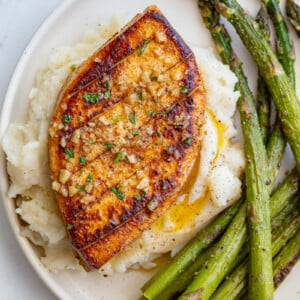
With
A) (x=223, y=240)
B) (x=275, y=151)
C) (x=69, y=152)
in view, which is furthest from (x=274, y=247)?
(x=69, y=152)

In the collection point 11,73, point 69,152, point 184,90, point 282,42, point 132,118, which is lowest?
point 282,42

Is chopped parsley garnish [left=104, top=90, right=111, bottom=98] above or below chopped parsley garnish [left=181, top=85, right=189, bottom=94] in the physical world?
above

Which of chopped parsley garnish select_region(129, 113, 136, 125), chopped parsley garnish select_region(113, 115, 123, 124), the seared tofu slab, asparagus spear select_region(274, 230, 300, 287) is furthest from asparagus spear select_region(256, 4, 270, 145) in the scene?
chopped parsley garnish select_region(113, 115, 123, 124)

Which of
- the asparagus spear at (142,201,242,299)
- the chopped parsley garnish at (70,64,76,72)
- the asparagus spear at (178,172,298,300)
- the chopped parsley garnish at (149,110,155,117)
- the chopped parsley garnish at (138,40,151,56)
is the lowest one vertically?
the asparagus spear at (178,172,298,300)

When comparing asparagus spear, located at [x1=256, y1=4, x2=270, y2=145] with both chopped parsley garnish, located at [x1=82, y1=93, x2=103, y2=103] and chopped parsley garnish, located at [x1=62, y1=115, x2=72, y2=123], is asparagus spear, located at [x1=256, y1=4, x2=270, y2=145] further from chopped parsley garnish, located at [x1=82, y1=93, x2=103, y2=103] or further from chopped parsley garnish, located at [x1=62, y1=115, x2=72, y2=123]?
chopped parsley garnish, located at [x1=62, y1=115, x2=72, y2=123]

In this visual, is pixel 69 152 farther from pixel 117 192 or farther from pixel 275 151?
pixel 275 151

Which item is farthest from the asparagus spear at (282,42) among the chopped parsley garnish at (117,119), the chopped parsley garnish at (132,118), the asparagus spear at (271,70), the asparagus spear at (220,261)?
the chopped parsley garnish at (117,119)
